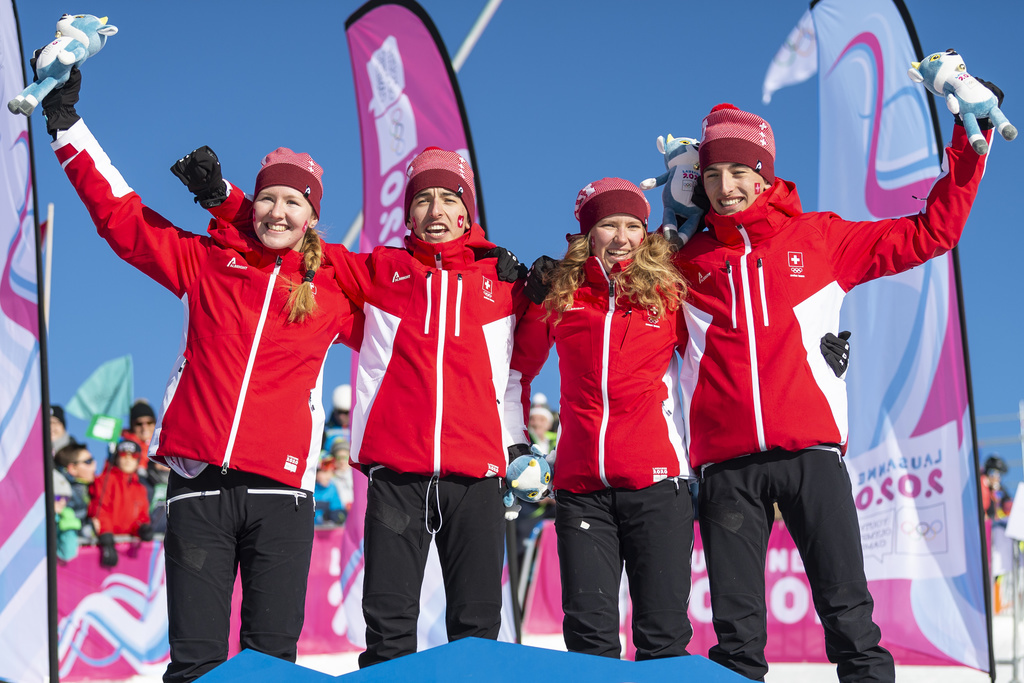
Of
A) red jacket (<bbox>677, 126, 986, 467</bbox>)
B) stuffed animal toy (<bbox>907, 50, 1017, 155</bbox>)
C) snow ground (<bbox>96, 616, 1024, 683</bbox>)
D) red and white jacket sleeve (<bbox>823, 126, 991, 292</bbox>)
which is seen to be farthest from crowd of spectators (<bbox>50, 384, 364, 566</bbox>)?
stuffed animal toy (<bbox>907, 50, 1017, 155</bbox>)

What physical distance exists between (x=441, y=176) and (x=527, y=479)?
→ 1220mm

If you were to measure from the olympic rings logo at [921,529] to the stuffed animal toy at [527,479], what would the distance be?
3.60m

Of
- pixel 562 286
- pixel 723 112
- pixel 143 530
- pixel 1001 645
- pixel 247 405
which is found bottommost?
pixel 1001 645

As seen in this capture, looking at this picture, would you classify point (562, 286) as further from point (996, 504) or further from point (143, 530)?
point (996, 504)

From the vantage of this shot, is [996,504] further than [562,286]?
Yes

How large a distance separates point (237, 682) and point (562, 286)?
190cm

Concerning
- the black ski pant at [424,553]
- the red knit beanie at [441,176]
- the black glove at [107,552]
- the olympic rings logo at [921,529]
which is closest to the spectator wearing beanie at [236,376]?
the black ski pant at [424,553]

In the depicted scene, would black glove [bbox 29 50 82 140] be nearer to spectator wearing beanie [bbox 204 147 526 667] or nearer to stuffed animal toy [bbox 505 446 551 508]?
spectator wearing beanie [bbox 204 147 526 667]

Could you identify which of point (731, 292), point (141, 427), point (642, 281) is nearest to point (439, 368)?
point (642, 281)

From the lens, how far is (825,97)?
7102 millimetres

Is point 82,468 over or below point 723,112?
below

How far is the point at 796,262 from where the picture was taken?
349 centimetres

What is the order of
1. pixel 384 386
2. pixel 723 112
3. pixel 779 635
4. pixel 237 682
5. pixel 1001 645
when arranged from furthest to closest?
pixel 1001 645 < pixel 779 635 < pixel 723 112 < pixel 384 386 < pixel 237 682

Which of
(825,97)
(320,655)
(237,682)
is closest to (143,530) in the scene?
(320,655)
